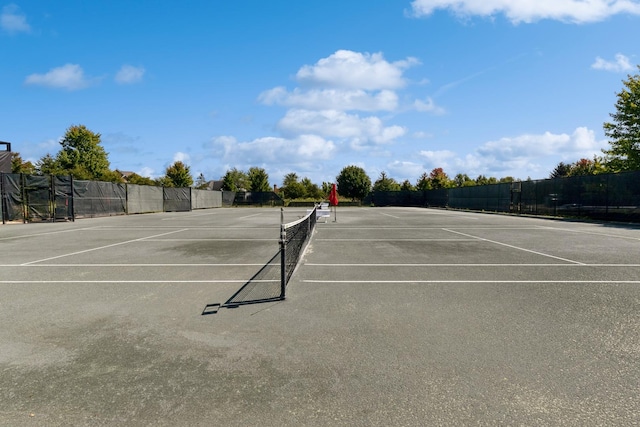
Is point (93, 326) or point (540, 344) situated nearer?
point (540, 344)

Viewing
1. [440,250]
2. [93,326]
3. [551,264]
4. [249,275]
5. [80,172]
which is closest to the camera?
[93,326]

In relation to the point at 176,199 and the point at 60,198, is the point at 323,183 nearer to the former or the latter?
the point at 176,199

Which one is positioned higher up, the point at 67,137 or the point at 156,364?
the point at 67,137

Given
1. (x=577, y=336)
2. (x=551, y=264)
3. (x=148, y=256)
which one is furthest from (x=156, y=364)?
(x=551, y=264)

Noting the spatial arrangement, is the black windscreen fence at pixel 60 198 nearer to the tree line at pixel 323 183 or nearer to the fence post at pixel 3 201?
the fence post at pixel 3 201

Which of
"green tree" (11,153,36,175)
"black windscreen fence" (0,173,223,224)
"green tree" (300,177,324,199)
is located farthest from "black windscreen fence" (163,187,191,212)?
"green tree" (300,177,324,199)

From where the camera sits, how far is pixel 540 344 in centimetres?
406

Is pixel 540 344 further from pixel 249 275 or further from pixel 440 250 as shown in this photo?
pixel 440 250

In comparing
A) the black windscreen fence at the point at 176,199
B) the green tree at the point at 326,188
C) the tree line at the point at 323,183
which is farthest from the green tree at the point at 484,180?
the black windscreen fence at the point at 176,199

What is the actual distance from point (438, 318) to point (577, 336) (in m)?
1.61

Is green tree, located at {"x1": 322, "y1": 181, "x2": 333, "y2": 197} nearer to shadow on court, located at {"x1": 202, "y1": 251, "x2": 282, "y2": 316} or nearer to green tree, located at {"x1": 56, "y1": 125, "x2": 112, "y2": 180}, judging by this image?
green tree, located at {"x1": 56, "y1": 125, "x2": 112, "y2": 180}

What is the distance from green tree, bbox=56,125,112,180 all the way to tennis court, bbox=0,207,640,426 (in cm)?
4738

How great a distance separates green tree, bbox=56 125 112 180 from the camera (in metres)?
47.2

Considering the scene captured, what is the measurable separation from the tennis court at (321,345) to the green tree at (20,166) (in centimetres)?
4322
